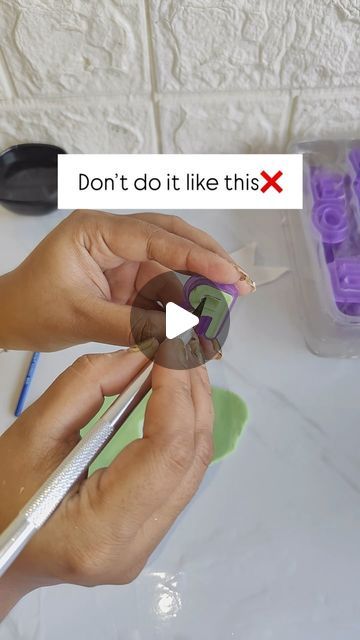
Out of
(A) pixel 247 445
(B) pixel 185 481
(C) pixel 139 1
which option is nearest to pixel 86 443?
(B) pixel 185 481

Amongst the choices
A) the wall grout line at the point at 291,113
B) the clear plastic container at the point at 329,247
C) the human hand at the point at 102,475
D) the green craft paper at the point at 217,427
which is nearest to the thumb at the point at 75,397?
the human hand at the point at 102,475

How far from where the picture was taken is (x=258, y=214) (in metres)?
0.62

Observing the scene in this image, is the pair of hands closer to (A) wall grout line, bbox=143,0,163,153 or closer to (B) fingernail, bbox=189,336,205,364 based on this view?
(B) fingernail, bbox=189,336,205,364

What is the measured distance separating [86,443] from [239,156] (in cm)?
40

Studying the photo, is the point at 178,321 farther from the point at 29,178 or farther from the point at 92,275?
the point at 29,178

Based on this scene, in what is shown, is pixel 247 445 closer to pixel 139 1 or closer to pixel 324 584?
pixel 324 584

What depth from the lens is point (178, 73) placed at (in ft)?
1.75

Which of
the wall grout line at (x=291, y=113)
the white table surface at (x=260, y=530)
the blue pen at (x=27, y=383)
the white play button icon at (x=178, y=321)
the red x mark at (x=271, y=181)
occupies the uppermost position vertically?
the wall grout line at (x=291, y=113)

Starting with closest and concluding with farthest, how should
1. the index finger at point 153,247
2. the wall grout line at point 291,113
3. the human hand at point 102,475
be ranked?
the human hand at point 102,475 < the index finger at point 153,247 < the wall grout line at point 291,113

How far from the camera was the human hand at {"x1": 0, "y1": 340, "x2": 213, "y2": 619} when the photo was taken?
1.03ft

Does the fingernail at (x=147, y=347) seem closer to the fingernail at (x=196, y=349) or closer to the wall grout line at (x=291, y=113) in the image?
the fingernail at (x=196, y=349)

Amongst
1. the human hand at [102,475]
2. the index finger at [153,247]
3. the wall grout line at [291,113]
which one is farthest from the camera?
the wall grout line at [291,113]

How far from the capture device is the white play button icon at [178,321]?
1.33ft

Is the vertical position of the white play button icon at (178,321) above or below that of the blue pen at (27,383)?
above
